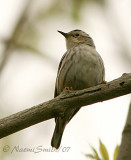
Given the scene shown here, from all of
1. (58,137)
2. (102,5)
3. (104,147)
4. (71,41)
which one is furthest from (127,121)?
(71,41)

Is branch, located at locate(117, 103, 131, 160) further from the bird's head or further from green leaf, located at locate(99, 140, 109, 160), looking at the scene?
the bird's head

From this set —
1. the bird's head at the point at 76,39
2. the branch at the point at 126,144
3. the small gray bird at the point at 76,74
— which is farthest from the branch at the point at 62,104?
the bird's head at the point at 76,39

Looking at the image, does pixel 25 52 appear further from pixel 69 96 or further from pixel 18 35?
pixel 69 96

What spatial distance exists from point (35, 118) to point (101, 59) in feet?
9.51

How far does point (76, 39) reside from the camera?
785 cm

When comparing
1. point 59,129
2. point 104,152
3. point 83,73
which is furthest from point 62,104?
point 83,73

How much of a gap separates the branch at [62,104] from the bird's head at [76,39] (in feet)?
11.7

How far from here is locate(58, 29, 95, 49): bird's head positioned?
302 inches

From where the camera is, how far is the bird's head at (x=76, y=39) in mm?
7658

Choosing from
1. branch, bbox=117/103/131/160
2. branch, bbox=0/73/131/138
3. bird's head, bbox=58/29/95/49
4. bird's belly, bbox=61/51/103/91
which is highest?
bird's head, bbox=58/29/95/49

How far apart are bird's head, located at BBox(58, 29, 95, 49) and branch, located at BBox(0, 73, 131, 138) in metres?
3.55

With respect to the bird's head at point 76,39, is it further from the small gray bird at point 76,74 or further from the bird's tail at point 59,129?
the bird's tail at point 59,129

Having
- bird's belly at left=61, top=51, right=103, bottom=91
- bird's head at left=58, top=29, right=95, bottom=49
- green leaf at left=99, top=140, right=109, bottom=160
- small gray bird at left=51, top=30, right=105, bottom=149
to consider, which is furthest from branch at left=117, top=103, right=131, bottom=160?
bird's head at left=58, top=29, right=95, bottom=49

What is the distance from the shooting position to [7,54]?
2828 mm
